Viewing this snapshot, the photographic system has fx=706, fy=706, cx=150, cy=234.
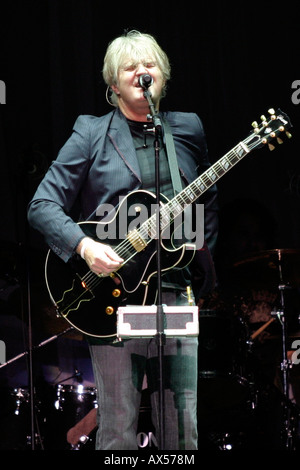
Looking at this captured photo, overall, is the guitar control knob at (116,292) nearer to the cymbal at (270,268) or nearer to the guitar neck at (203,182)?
the guitar neck at (203,182)

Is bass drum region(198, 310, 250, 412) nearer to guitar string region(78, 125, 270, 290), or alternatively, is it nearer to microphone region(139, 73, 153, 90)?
guitar string region(78, 125, 270, 290)

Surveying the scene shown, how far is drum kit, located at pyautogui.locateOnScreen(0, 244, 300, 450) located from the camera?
469 cm

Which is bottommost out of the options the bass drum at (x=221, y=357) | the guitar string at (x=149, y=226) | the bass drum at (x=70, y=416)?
the bass drum at (x=70, y=416)

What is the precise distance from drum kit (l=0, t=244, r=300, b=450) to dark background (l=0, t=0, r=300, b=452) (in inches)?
22.3

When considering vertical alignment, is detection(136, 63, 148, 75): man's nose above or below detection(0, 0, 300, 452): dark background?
below

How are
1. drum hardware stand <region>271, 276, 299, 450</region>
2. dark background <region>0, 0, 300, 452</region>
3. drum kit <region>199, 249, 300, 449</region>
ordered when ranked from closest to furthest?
drum hardware stand <region>271, 276, 299, 450</region>
drum kit <region>199, 249, 300, 449</region>
dark background <region>0, 0, 300, 452</region>

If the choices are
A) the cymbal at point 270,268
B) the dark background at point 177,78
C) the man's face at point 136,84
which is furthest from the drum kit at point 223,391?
the man's face at point 136,84

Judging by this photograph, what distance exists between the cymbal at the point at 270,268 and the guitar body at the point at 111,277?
1.99 meters

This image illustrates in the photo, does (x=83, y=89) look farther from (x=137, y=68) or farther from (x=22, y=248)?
(x=137, y=68)

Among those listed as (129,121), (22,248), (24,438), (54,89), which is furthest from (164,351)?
(54,89)

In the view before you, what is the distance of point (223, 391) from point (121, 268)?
7.42 feet

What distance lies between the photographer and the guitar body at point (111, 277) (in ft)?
9.24

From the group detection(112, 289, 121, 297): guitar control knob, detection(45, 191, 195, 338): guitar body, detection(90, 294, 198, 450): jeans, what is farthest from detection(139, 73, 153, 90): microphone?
detection(90, 294, 198, 450): jeans

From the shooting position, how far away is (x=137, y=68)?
10.1 ft
